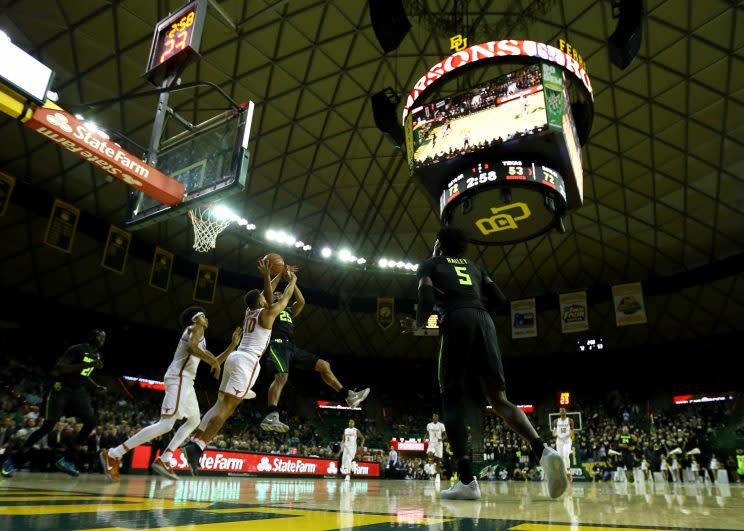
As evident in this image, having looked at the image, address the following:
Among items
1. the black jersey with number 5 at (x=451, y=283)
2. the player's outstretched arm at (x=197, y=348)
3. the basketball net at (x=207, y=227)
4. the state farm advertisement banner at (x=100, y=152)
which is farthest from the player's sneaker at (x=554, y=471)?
the basketball net at (x=207, y=227)

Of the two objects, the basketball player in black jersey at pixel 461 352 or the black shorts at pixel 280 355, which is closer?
the basketball player in black jersey at pixel 461 352

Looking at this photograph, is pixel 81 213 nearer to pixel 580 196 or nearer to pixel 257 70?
pixel 257 70

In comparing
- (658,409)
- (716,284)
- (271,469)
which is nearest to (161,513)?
(271,469)

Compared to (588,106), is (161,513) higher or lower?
lower

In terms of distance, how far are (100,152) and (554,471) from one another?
9.06 m

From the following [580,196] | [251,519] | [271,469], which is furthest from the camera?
[271,469]

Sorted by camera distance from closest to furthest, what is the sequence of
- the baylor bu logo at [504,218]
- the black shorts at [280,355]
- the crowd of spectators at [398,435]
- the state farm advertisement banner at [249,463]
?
the black shorts at [280,355] < the baylor bu logo at [504,218] < the state farm advertisement banner at [249,463] < the crowd of spectators at [398,435]

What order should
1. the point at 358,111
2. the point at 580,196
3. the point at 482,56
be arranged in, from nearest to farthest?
the point at 482,56 < the point at 580,196 < the point at 358,111

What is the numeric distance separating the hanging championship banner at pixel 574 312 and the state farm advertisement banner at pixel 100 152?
819 inches

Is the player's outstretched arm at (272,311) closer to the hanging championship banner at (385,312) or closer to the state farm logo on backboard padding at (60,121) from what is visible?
the state farm logo on backboard padding at (60,121)

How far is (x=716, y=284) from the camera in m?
28.4

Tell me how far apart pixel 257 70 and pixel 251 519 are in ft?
60.1

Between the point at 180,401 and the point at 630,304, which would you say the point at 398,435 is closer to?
the point at 630,304

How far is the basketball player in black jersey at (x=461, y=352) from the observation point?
4092mm
